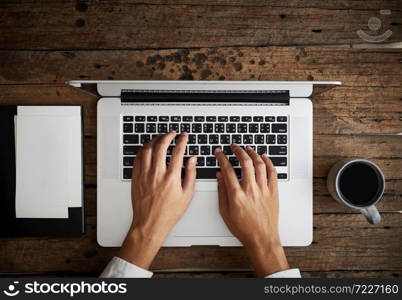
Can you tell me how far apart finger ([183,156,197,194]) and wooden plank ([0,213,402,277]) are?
6.2 inches

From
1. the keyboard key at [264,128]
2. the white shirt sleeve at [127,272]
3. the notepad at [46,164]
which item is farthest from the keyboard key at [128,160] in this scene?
the keyboard key at [264,128]

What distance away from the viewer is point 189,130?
0.94m

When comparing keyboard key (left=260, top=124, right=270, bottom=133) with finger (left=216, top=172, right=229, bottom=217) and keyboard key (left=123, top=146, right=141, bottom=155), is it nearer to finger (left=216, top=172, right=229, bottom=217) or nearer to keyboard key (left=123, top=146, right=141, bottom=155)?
finger (left=216, top=172, right=229, bottom=217)

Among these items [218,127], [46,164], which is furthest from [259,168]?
[46,164]

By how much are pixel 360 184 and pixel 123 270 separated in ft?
1.84

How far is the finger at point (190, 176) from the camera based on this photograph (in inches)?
36.4

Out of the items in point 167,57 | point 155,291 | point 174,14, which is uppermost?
point 174,14

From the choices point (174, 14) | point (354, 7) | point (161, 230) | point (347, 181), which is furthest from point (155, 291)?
point (354, 7)

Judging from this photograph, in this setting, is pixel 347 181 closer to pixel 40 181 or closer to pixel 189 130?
pixel 189 130

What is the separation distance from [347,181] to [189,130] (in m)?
0.38

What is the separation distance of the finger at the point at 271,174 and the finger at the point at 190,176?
0.17 metres

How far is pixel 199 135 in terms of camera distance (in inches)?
37.1

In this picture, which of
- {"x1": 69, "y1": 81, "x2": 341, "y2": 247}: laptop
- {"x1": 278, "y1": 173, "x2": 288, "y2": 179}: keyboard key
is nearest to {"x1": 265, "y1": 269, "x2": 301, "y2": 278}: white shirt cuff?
{"x1": 69, "y1": 81, "x2": 341, "y2": 247}: laptop

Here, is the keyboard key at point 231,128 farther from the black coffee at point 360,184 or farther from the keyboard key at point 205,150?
the black coffee at point 360,184
